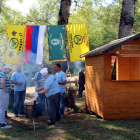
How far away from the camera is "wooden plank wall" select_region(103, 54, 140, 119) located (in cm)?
679

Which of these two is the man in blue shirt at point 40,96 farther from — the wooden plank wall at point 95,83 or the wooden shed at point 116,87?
the wooden shed at point 116,87

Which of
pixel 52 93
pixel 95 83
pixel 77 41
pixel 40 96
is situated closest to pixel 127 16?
pixel 77 41

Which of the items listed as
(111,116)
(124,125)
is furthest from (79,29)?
(124,125)

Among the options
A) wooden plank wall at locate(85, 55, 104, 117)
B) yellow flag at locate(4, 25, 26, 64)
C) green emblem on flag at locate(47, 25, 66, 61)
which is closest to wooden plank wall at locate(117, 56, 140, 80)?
wooden plank wall at locate(85, 55, 104, 117)

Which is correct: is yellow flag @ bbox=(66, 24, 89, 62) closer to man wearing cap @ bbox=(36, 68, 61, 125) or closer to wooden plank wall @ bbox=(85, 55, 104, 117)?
wooden plank wall @ bbox=(85, 55, 104, 117)

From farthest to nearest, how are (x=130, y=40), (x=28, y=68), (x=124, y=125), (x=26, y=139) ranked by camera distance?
(x=28, y=68) → (x=130, y=40) → (x=124, y=125) → (x=26, y=139)

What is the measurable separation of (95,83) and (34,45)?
4.05 metres

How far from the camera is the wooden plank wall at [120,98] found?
6793 millimetres

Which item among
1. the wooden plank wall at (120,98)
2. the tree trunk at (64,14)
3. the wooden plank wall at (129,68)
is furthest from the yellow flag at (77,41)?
the wooden plank wall at (120,98)

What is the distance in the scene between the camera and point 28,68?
20.1m

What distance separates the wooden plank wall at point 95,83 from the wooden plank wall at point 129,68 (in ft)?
5.13

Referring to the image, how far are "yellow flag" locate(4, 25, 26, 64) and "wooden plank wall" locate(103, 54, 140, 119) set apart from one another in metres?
4.63

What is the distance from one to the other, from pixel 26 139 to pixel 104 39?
25650 mm

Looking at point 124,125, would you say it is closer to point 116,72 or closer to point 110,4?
point 116,72
